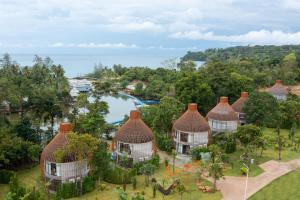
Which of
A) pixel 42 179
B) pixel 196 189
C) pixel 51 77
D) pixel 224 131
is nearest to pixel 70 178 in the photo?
pixel 42 179

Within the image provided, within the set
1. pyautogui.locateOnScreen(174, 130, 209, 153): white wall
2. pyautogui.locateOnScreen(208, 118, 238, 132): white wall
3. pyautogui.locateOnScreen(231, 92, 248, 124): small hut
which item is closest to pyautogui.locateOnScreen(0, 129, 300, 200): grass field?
pyautogui.locateOnScreen(174, 130, 209, 153): white wall

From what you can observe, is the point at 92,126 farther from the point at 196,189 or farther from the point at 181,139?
the point at 196,189

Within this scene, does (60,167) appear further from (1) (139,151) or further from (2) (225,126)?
(2) (225,126)

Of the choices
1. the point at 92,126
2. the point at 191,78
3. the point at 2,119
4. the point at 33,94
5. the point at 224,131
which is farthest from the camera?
the point at 191,78

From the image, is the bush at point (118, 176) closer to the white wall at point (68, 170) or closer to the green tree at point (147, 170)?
the green tree at point (147, 170)

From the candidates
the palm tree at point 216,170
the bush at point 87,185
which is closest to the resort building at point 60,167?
the bush at point 87,185
